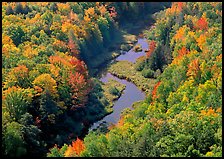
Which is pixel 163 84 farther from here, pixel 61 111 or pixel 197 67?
pixel 61 111

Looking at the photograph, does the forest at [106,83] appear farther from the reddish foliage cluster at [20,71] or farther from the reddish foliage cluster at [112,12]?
the reddish foliage cluster at [112,12]

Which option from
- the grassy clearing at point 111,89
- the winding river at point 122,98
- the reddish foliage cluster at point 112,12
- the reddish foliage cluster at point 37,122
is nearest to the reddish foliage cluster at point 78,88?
the winding river at point 122,98

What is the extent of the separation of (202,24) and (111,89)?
1323 inches

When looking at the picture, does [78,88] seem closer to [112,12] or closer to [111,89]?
[111,89]

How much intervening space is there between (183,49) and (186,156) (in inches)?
2104

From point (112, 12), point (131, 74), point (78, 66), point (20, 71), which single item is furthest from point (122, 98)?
point (112, 12)

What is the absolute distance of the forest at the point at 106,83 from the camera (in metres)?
74.9

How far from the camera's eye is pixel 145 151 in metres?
69.2

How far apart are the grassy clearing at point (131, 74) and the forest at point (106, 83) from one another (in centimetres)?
30

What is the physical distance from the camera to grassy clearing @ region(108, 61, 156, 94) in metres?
123

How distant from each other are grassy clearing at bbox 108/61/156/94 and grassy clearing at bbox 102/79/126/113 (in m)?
4.15

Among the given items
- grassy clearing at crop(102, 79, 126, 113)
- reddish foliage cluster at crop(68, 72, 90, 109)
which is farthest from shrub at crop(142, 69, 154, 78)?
reddish foliage cluster at crop(68, 72, 90, 109)

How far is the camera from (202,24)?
128250mm

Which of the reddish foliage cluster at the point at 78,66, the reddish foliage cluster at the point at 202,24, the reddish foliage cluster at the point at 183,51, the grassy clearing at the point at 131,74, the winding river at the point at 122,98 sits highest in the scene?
the reddish foliage cluster at the point at 202,24
